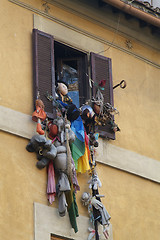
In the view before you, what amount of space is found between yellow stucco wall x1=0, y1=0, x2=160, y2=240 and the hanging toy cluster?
0.46ft

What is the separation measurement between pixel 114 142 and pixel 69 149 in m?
1.28

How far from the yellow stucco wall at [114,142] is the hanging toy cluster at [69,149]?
14 centimetres

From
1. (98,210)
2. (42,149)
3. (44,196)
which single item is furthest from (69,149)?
(98,210)

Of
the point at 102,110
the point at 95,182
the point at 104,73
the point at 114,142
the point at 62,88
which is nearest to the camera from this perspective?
the point at 95,182

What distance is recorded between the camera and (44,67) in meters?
13.4

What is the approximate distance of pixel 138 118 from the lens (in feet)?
47.0

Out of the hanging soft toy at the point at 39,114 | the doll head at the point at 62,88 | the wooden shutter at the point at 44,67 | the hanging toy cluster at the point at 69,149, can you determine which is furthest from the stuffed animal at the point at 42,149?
the doll head at the point at 62,88

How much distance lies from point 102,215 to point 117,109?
2.00m

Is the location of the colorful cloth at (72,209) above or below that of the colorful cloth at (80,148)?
below

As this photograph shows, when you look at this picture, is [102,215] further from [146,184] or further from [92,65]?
[92,65]

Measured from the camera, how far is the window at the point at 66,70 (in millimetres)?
13250

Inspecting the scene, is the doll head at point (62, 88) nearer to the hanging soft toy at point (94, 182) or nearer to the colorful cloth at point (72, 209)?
the hanging soft toy at point (94, 182)

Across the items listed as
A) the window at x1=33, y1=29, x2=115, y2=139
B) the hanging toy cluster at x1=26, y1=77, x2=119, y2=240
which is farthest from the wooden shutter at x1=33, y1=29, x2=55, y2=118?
the hanging toy cluster at x1=26, y1=77, x2=119, y2=240

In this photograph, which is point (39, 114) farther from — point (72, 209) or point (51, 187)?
point (72, 209)
